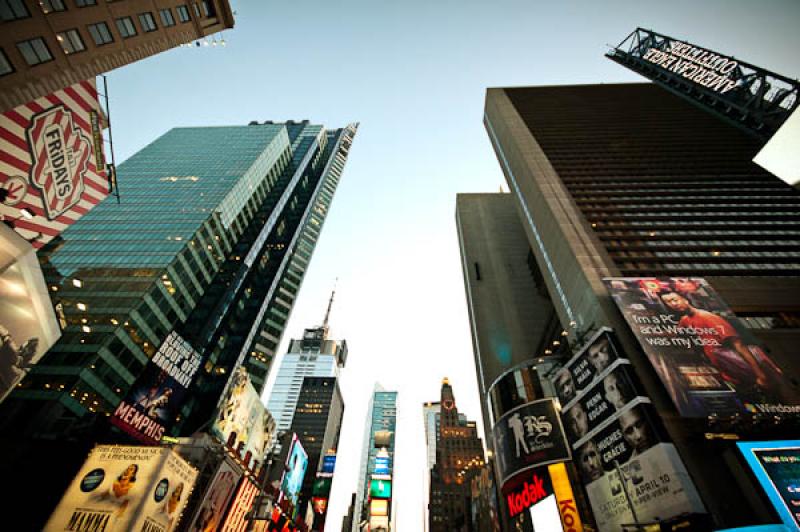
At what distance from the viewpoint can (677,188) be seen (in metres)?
53.1

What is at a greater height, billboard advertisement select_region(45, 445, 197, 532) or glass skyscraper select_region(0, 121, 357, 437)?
glass skyscraper select_region(0, 121, 357, 437)

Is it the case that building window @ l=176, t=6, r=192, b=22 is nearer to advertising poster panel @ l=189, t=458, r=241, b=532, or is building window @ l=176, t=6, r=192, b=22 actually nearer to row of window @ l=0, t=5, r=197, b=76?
row of window @ l=0, t=5, r=197, b=76

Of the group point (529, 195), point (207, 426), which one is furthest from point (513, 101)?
point (207, 426)

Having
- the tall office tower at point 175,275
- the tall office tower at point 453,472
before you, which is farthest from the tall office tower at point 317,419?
the tall office tower at point 175,275

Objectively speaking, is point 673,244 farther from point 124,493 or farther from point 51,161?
point 51,161

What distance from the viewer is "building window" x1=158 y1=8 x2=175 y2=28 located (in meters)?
28.5

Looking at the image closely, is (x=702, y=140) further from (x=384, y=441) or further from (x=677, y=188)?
(x=384, y=441)

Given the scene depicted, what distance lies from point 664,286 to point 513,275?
40298 mm

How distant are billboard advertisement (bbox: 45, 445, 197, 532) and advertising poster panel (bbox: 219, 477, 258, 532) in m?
6.08

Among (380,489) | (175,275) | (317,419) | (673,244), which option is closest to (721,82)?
(673,244)

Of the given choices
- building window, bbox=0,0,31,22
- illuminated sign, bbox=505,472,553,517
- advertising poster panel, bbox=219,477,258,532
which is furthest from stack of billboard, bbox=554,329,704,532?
building window, bbox=0,0,31,22

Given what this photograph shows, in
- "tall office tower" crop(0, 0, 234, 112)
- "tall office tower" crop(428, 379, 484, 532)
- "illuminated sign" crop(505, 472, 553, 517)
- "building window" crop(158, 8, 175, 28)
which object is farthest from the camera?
"tall office tower" crop(428, 379, 484, 532)

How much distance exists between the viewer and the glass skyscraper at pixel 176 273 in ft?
173

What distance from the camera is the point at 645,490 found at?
784 inches
